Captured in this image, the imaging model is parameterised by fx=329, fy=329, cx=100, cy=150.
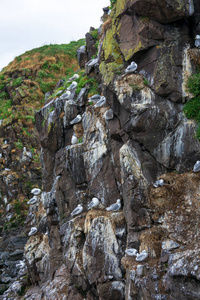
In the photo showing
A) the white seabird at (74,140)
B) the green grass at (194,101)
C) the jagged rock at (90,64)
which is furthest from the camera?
the jagged rock at (90,64)

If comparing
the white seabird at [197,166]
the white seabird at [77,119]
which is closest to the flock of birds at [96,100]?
the white seabird at [77,119]

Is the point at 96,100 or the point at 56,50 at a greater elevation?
the point at 56,50

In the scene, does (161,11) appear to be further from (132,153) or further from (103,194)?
(103,194)

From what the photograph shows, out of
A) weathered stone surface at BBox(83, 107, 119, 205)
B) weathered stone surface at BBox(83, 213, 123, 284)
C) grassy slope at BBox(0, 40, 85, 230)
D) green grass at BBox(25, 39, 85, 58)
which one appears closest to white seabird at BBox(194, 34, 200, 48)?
weathered stone surface at BBox(83, 107, 119, 205)

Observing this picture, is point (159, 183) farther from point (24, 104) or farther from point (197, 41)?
point (24, 104)

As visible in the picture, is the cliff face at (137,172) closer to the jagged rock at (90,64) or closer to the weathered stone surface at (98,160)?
the weathered stone surface at (98,160)

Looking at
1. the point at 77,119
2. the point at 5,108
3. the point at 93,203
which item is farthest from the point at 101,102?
the point at 5,108

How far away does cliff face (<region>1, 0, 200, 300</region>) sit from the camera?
408 inches

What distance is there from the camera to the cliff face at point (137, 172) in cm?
Result: 1037

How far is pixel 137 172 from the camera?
39.8 ft

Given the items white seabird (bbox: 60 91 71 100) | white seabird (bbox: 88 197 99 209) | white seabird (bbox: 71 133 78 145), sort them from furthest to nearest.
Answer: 1. white seabird (bbox: 60 91 71 100)
2. white seabird (bbox: 71 133 78 145)
3. white seabird (bbox: 88 197 99 209)

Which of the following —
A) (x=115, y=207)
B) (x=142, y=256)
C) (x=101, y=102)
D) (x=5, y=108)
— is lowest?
(x=142, y=256)

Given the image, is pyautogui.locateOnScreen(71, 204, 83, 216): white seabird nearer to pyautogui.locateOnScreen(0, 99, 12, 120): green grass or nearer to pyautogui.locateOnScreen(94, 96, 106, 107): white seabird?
pyautogui.locateOnScreen(94, 96, 106, 107): white seabird

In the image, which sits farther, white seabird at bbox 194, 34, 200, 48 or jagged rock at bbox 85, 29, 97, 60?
jagged rock at bbox 85, 29, 97, 60
